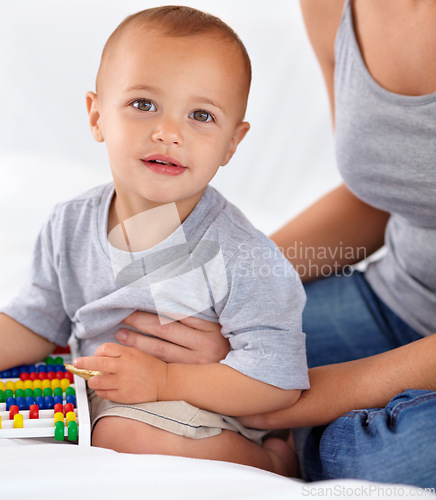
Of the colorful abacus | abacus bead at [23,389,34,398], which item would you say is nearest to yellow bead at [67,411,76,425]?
the colorful abacus

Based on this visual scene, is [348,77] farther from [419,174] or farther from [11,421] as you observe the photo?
[11,421]

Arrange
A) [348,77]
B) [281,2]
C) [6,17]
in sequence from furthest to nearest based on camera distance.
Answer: [281,2], [6,17], [348,77]

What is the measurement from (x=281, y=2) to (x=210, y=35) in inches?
48.6

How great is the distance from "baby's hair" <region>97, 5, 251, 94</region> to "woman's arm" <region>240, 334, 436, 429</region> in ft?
1.54

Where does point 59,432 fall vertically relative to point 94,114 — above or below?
below

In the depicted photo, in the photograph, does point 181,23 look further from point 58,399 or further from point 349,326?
point 349,326

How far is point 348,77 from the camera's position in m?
1.16

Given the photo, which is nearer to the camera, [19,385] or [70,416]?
[70,416]

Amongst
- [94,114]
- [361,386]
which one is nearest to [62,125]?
[94,114]

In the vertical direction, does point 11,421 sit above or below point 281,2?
below

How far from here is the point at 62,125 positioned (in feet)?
5.61

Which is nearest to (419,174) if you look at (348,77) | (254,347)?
(348,77)

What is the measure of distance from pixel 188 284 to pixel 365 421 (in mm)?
308

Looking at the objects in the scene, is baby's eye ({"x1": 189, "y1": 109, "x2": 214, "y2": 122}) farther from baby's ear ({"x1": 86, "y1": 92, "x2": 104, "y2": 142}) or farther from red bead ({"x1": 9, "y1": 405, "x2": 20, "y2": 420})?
red bead ({"x1": 9, "y1": 405, "x2": 20, "y2": 420})
